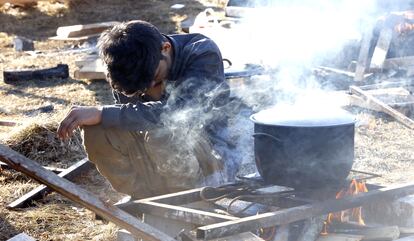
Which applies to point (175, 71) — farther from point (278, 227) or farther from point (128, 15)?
point (128, 15)

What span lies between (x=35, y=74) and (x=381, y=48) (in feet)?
15.5

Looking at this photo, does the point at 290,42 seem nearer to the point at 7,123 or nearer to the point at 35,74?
the point at 35,74

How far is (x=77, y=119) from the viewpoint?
3.62 metres

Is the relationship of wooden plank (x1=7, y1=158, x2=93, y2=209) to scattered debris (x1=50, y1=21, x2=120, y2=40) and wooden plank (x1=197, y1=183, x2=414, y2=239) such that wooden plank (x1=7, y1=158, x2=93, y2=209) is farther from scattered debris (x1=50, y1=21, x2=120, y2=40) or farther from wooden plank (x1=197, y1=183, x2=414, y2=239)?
scattered debris (x1=50, y1=21, x2=120, y2=40)

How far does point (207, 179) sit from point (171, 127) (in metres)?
0.43

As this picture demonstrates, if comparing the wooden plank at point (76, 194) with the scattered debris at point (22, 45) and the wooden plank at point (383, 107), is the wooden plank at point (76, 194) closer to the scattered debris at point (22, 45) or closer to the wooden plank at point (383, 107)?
the wooden plank at point (383, 107)

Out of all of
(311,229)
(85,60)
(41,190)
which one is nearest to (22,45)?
(85,60)

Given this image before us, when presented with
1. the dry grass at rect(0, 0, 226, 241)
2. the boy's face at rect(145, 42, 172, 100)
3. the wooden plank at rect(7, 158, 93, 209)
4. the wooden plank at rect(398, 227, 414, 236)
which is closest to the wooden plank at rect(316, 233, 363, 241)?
the wooden plank at rect(398, 227, 414, 236)

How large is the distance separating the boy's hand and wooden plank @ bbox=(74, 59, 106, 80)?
5.46 metres

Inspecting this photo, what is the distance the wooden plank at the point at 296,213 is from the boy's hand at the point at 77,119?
3.34 ft

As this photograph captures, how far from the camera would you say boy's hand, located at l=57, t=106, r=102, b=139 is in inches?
141

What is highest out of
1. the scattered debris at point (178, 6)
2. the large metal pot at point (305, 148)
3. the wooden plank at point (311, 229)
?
the large metal pot at point (305, 148)

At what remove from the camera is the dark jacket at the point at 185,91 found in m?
3.72

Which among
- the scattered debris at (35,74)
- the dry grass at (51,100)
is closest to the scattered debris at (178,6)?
the dry grass at (51,100)
